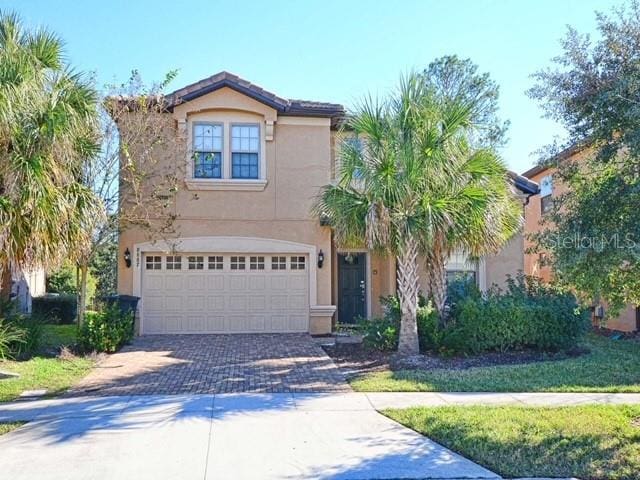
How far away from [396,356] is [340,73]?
7111 mm

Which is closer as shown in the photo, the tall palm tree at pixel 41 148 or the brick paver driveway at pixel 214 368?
the brick paver driveway at pixel 214 368

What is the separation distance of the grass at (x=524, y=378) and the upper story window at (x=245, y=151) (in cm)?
798

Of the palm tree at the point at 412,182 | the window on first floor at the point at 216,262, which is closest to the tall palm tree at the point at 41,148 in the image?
the window on first floor at the point at 216,262

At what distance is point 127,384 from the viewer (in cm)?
957

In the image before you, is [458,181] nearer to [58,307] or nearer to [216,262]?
[216,262]

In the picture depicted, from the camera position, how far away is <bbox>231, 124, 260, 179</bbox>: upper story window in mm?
16219

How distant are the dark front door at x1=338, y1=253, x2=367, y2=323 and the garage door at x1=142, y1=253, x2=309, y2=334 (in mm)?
1671

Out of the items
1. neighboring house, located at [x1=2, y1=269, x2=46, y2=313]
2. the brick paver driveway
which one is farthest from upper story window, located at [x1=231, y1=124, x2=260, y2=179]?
neighboring house, located at [x1=2, y1=269, x2=46, y2=313]

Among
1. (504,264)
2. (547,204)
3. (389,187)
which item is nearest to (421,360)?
(389,187)

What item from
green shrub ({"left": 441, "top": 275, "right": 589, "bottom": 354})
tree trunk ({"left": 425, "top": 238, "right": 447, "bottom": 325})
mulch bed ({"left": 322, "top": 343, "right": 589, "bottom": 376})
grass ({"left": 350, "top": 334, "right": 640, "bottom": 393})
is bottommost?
grass ({"left": 350, "top": 334, "right": 640, "bottom": 393})

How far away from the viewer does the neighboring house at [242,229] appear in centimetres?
1587

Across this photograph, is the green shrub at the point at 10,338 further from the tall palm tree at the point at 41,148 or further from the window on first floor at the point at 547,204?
the window on first floor at the point at 547,204

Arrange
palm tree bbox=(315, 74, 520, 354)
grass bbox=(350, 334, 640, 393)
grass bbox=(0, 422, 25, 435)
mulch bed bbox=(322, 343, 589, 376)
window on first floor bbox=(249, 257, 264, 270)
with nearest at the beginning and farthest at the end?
1. grass bbox=(0, 422, 25, 435)
2. grass bbox=(350, 334, 640, 393)
3. mulch bed bbox=(322, 343, 589, 376)
4. palm tree bbox=(315, 74, 520, 354)
5. window on first floor bbox=(249, 257, 264, 270)

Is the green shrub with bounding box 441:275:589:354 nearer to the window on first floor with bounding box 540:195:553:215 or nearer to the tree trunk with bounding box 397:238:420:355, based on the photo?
the tree trunk with bounding box 397:238:420:355
